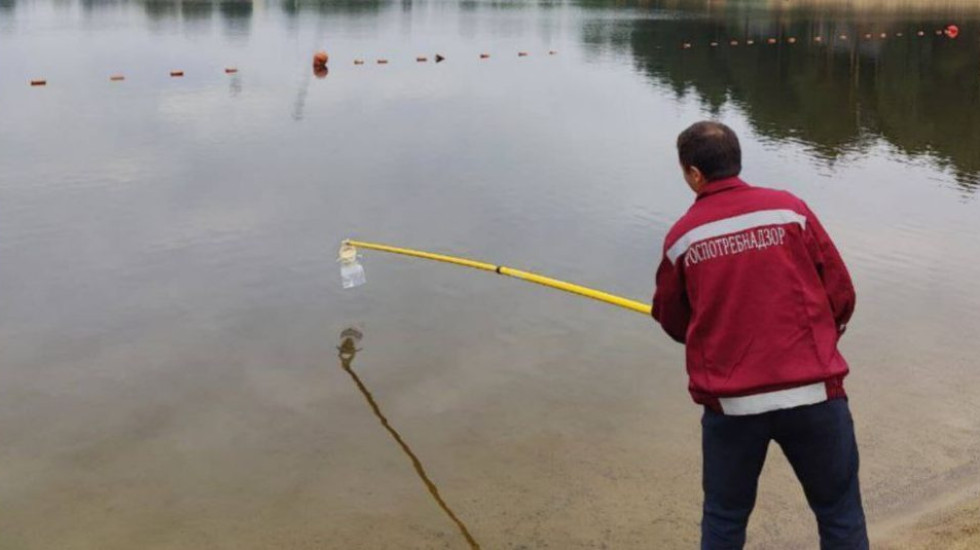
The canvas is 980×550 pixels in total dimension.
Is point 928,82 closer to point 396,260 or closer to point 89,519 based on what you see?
point 396,260

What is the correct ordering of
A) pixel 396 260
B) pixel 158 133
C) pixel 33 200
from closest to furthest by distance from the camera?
pixel 396 260 < pixel 33 200 < pixel 158 133

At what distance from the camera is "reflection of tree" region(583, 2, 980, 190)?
25031 mm

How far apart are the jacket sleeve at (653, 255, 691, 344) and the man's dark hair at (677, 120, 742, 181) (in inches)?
17.6

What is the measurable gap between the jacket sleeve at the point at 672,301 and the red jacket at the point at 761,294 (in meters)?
0.09

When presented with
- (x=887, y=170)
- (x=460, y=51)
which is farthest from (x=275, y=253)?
(x=460, y=51)

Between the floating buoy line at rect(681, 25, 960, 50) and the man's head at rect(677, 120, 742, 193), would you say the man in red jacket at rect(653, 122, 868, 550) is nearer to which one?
the man's head at rect(677, 120, 742, 193)

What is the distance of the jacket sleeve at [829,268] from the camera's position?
408 cm

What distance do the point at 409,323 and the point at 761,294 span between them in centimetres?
729

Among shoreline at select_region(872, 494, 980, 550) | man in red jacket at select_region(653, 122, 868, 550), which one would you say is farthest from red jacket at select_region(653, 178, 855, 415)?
shoreline at select_region(872, 494, 980, 550)

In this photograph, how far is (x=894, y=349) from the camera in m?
10.0

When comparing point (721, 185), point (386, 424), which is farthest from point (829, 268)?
point (386, 424)

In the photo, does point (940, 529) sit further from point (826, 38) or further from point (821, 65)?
point (826, 38)

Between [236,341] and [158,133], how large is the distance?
1519 centimetres

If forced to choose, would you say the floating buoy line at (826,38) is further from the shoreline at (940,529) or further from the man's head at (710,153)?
the man's head at (710,153)
